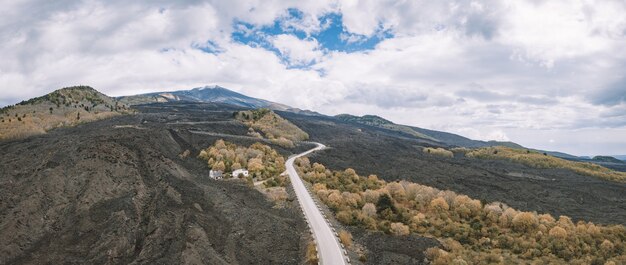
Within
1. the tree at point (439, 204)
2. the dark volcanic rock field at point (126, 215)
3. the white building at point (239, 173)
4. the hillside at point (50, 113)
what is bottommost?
the dark volcanic rock field at point (126, 215)

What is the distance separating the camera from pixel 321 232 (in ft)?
132

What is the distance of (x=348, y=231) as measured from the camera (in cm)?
4353

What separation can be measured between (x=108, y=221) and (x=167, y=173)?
18.7m

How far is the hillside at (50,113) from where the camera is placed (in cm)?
8931

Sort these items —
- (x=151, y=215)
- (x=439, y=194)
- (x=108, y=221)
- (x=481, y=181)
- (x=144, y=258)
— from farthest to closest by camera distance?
(x=481, y=181)
(x=439, y=194)
(x=151, y=215)
(x=108, y=221)
(x=144, y=258)

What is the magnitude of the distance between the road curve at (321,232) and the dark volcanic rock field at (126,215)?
62.2 inches

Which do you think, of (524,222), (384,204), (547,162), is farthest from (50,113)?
(547,162)

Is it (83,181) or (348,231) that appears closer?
(348,231)

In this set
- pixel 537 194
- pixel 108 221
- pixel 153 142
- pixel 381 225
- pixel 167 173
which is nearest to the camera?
pixel 108 221

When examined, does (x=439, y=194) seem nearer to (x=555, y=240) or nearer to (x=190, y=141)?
(x=555, y=240)

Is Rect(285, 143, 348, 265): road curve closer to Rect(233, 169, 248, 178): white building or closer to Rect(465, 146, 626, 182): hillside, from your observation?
Rect(233, 169, 248, 178): white building

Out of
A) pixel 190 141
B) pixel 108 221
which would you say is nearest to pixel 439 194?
pixel 108 221

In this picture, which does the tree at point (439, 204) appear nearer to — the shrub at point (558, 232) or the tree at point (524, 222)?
the tree at point (524, 222)

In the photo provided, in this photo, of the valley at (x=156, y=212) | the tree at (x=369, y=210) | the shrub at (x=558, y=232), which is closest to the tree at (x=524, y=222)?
the shrub at (x=558, y=232)
